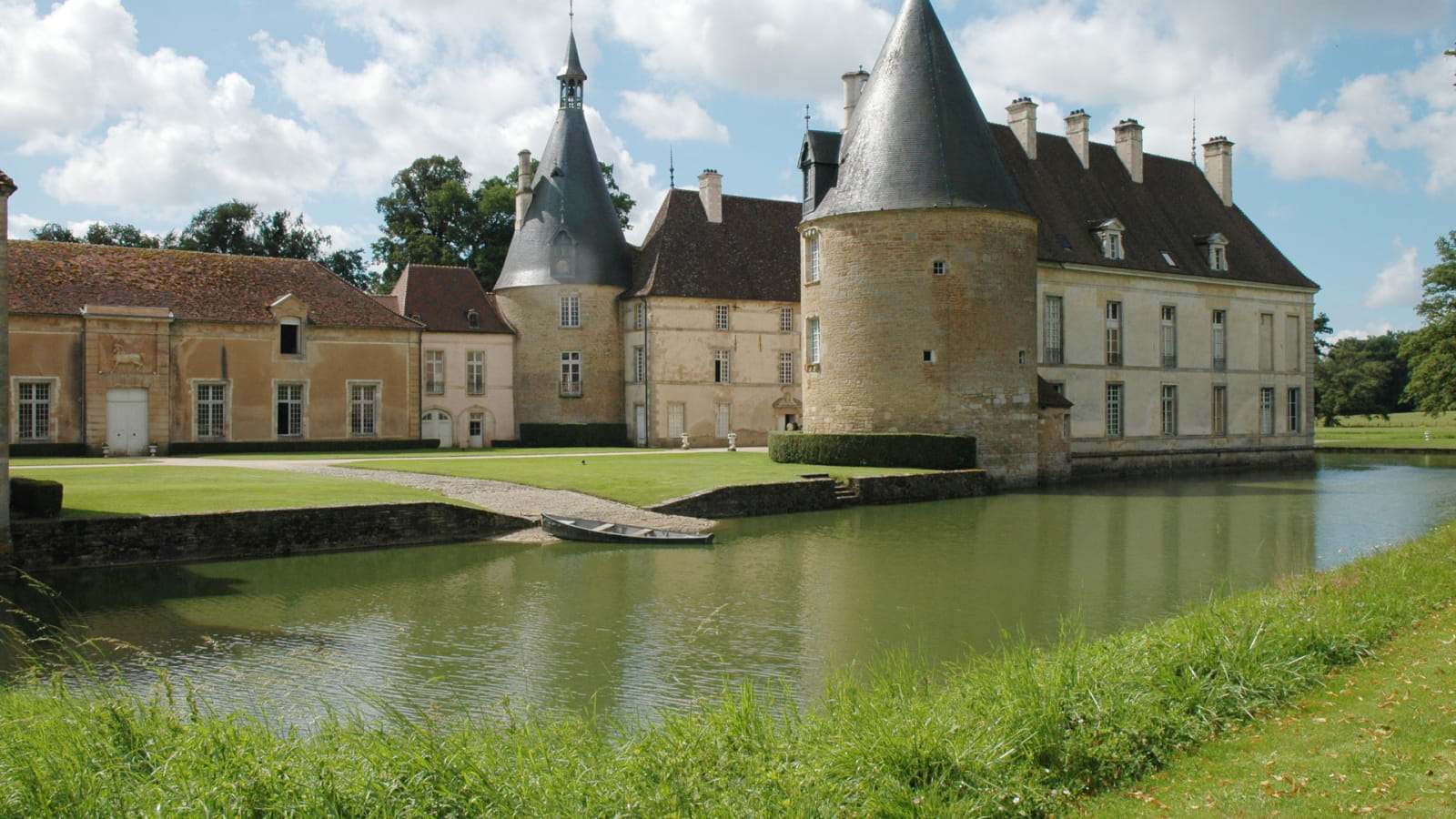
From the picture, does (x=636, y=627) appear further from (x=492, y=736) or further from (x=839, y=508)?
(x=839, y=508)

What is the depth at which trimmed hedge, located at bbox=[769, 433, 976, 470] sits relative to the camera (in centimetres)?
2591

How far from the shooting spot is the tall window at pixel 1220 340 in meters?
36.2

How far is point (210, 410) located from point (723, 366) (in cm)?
1556

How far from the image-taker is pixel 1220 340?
36438 mm

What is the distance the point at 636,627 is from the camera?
1085 centimetres

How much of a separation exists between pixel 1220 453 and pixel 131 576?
3155 cm

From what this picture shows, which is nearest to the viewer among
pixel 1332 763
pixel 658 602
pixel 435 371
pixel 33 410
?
pixel 1332 763

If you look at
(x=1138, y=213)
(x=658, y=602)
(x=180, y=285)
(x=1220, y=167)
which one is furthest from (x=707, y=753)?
(x=1220, y=167)

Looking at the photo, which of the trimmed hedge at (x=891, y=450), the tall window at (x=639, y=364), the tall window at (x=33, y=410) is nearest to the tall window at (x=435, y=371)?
the tall window at (x=639, y=364)

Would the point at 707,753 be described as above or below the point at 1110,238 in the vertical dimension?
below

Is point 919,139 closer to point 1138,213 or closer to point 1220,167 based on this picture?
point 1138,213

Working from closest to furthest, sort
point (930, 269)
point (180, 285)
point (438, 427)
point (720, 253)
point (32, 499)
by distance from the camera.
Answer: point (32, 499) < point (930, 269) < point (180, 285) < point (438, 427) < point (720, 253)

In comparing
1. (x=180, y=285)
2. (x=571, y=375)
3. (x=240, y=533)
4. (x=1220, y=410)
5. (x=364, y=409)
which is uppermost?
(x=180, y=285)

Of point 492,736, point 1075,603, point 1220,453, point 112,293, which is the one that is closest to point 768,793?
point 492,736
